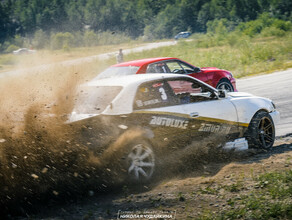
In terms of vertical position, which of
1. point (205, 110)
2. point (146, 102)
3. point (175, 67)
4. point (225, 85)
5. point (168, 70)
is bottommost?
point (225, 85)

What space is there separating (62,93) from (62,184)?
2.02 m

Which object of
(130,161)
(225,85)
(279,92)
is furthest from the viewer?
(279,92)

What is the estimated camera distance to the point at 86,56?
66.8 feet

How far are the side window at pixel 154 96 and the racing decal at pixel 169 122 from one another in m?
0.21

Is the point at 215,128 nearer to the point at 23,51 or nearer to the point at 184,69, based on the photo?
the point at 184,69

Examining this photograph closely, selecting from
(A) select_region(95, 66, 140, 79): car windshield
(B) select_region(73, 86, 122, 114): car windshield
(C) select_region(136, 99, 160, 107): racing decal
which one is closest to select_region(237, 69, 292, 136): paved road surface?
(C) select_region(136, 99, 160, 107): racing decal

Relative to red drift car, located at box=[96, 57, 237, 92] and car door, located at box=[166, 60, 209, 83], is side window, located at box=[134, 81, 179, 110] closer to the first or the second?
red drift car, located at box=[96, 57, 237, 92]

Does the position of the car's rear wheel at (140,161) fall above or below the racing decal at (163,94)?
below

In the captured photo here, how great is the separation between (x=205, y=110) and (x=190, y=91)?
42 cm

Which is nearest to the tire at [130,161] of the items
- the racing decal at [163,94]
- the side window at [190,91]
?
the racing decal at [163,94]

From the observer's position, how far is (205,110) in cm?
682

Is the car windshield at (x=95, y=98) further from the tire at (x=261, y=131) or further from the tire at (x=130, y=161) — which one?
the tire at (x=261, y=131)

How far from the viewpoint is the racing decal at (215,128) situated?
6.75 m

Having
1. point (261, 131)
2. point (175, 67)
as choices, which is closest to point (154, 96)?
point (261, 131)
